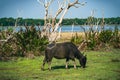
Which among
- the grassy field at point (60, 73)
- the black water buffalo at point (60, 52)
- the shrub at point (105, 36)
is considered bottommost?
the grassy field at point (60, 73)

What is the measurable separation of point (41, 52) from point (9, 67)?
5980 millimetres

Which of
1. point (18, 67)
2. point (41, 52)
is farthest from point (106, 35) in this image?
point (18, 67)

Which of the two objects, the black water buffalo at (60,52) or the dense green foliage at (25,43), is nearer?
the black water buffalo at (60,52)

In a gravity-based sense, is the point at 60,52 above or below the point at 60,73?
above

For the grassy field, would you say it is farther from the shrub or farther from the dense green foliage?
the shrub

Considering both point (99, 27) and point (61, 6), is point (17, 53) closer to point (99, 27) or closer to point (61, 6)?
point (61, 6)

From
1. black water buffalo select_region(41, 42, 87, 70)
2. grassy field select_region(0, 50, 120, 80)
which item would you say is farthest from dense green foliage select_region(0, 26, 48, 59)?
black water buffalo select_region(41, 42, 87, 70)

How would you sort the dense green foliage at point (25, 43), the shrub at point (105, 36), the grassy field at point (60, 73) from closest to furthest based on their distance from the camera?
the grassy field at point (60, 73), the dense green foliage at point (25, 43), the shrub at point (105, 36)

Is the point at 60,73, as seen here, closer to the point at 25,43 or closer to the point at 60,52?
the point at 60,52

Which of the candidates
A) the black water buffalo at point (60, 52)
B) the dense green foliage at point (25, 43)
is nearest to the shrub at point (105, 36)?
the dense green foliage at point (25, 43)

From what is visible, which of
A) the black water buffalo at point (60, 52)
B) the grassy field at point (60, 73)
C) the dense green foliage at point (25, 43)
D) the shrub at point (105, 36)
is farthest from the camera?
the shrub at point (105, 36)

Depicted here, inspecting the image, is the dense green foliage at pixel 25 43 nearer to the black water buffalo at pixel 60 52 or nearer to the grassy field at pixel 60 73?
the grassy field at pixel 60 73

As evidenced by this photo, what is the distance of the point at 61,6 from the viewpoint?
28.2m

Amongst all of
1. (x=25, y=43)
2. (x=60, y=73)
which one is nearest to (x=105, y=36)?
(x=25, y=43)
